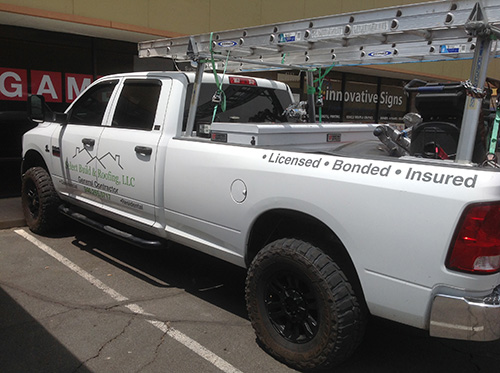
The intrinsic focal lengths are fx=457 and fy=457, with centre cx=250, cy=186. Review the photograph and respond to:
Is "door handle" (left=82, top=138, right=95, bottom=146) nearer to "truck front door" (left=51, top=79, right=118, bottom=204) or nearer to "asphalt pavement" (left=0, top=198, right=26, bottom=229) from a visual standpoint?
"truck front door" (left=51, top=79, right=118, bottom=204)

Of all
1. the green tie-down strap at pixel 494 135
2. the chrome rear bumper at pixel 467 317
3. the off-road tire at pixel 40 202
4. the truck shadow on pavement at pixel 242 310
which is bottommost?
the truck shadow on pavement at pixel 242 310

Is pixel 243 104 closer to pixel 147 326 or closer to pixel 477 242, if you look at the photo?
pixel 147 326

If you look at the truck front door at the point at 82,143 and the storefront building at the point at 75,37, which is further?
the storefront building at the point at 75,37

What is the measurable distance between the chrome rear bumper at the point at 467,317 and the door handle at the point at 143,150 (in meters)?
2.63

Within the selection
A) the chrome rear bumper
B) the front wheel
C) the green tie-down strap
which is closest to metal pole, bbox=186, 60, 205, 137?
the front wheel

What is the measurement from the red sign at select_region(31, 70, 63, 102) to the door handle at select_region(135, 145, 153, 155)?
5571 mm

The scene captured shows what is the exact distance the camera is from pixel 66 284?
4.46m

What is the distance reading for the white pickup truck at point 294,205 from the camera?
2316 mm

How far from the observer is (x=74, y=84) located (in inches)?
359

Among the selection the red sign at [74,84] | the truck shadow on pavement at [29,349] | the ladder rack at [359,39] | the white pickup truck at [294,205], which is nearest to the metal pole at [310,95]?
the ladder rack at [359,39]

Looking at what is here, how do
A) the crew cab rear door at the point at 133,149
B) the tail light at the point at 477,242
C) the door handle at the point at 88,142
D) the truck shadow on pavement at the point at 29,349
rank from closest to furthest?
the tail light at the point at 477,242
the truck shadow on pavement at the point at 29,349
the crew cab rear door at the point at 133,149
the door handle at the point at 88,142

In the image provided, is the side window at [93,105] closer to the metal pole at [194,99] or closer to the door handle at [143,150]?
the door handle at [143,150]

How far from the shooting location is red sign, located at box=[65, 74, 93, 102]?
907 centimetres

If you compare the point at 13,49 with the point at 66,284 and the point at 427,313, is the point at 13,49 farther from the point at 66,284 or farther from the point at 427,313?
the point at 427,313
